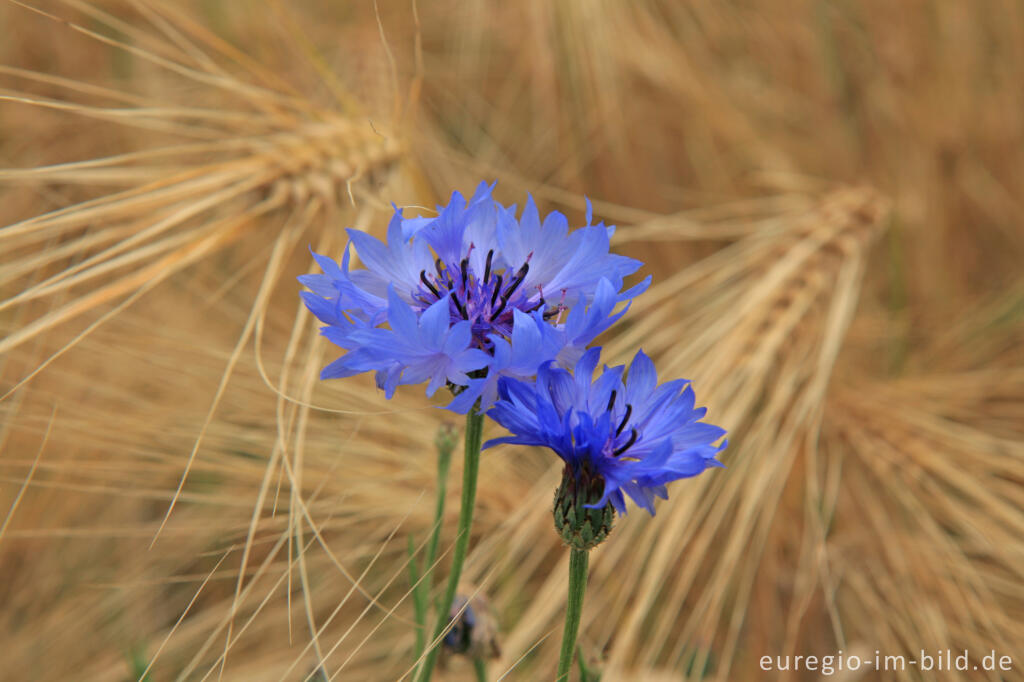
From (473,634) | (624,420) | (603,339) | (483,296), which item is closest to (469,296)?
(483,296)

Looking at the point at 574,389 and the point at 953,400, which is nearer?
the point at 574,389

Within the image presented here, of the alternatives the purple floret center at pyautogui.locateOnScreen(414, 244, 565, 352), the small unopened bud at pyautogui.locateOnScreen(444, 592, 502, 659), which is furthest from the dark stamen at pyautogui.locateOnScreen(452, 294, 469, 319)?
the small unopened bud at pyautogui.locateOnScreen(444, 592, 502, 659)

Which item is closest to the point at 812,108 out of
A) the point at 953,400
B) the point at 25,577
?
the point at 953,400

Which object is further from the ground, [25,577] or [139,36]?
[139,36]

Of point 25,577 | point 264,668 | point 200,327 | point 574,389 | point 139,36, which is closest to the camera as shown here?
point 574,389

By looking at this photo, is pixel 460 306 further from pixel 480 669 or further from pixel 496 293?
pixel 480 669

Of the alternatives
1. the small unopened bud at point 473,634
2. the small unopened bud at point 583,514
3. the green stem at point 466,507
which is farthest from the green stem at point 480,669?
the small unopened bud at point 583,514

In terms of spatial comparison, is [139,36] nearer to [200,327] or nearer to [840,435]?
[200,327]
